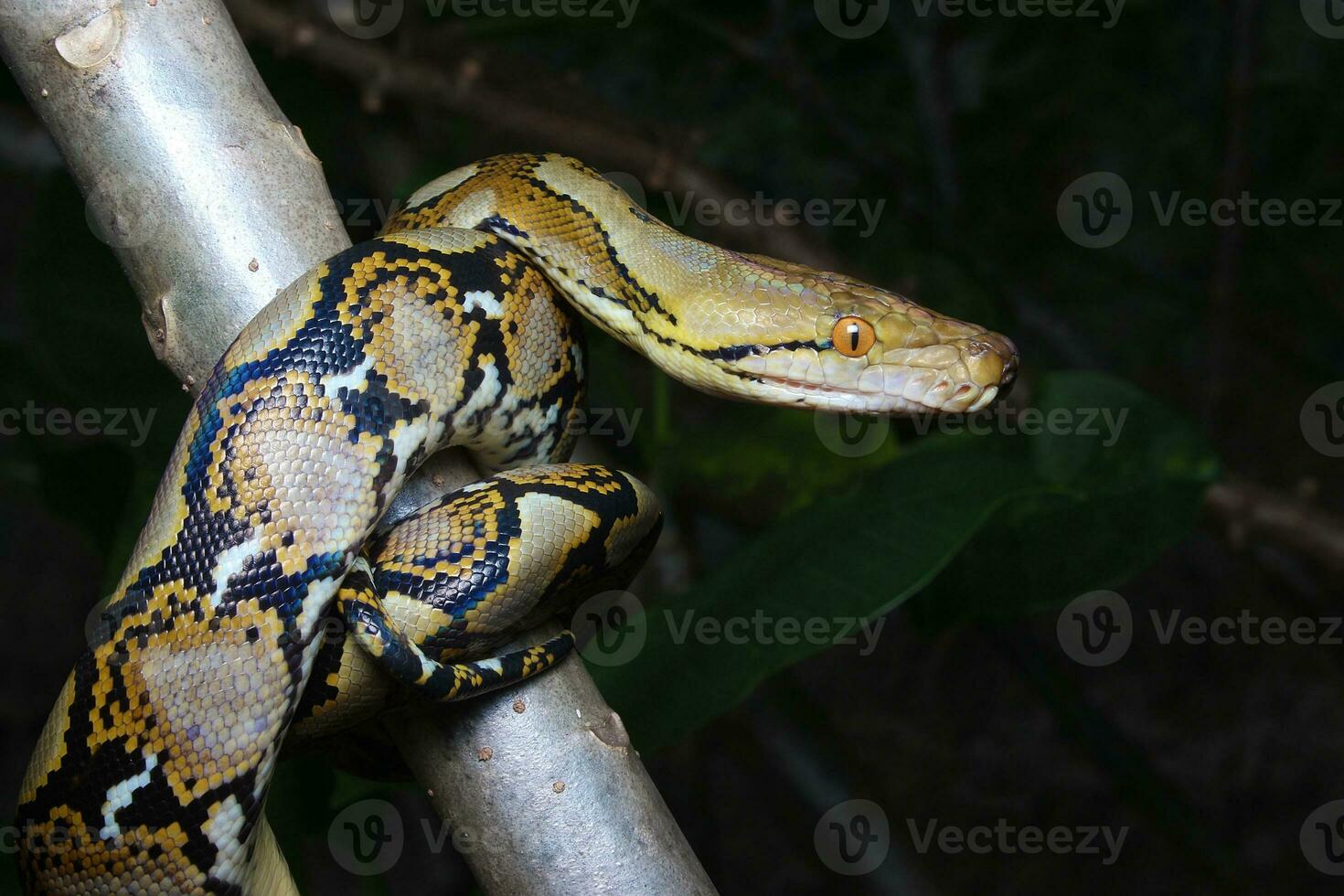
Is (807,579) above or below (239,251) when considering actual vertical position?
below

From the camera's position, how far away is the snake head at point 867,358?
1804 millimetres

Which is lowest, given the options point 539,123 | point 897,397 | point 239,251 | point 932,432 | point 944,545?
point 932,432

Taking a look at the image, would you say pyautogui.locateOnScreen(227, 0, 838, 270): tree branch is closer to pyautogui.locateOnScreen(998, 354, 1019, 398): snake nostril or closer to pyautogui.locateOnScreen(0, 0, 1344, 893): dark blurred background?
pyautogui.locateOnScreen(0, 0, 1344, 893): dark blurred background

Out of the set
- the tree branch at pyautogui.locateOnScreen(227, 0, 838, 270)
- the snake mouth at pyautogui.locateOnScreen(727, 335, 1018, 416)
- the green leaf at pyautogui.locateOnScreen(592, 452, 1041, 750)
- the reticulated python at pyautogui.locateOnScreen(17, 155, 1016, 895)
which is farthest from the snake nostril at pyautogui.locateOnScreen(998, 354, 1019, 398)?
the tree branch at pyautogui.locateOnScreen(227, 0, 838, 270)

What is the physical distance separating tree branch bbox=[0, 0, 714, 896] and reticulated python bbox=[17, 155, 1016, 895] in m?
0.08

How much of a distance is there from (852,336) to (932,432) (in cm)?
80

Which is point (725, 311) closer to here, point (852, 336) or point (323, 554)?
point (852, 336)

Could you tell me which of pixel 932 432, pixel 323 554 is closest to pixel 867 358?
pixel 932 432

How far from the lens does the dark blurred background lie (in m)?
2.11

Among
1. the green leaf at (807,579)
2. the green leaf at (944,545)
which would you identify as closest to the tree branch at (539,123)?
the green leaf at (944,545)

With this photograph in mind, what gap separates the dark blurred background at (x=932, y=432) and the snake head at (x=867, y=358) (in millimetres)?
223

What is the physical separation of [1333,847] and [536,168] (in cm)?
376

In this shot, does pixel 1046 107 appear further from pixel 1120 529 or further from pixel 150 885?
pixel 150 885

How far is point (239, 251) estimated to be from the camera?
1420mm
